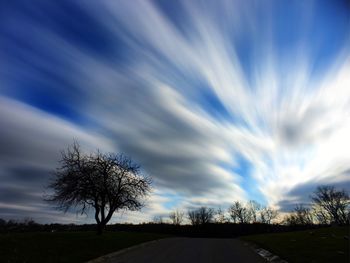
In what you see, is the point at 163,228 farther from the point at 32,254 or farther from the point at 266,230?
the point at 32,254

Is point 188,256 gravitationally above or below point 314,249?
below

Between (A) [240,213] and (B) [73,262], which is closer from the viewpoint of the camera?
(B) [73,262]

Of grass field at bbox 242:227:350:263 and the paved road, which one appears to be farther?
the paved road

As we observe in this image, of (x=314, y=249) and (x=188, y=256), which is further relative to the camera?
(x=314, y=249)

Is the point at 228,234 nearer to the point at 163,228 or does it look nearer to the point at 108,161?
the point at 163,228

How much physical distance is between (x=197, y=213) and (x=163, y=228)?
53969mm

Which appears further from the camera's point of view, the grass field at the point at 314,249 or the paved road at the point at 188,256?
the paved road at the point at 188,256

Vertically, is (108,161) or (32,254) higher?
(108,161)

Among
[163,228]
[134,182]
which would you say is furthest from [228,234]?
[134,182]

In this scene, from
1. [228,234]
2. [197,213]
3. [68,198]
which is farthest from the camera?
[197,213]

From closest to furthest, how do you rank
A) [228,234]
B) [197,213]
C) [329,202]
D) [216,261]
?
[216,261]
[228,234]
[329,202]
[197,213]

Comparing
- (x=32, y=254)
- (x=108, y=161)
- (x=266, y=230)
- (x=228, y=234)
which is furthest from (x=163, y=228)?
(x=32, y=254)

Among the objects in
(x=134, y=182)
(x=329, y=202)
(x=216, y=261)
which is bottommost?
(x=216, y=261)

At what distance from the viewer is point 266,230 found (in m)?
107
